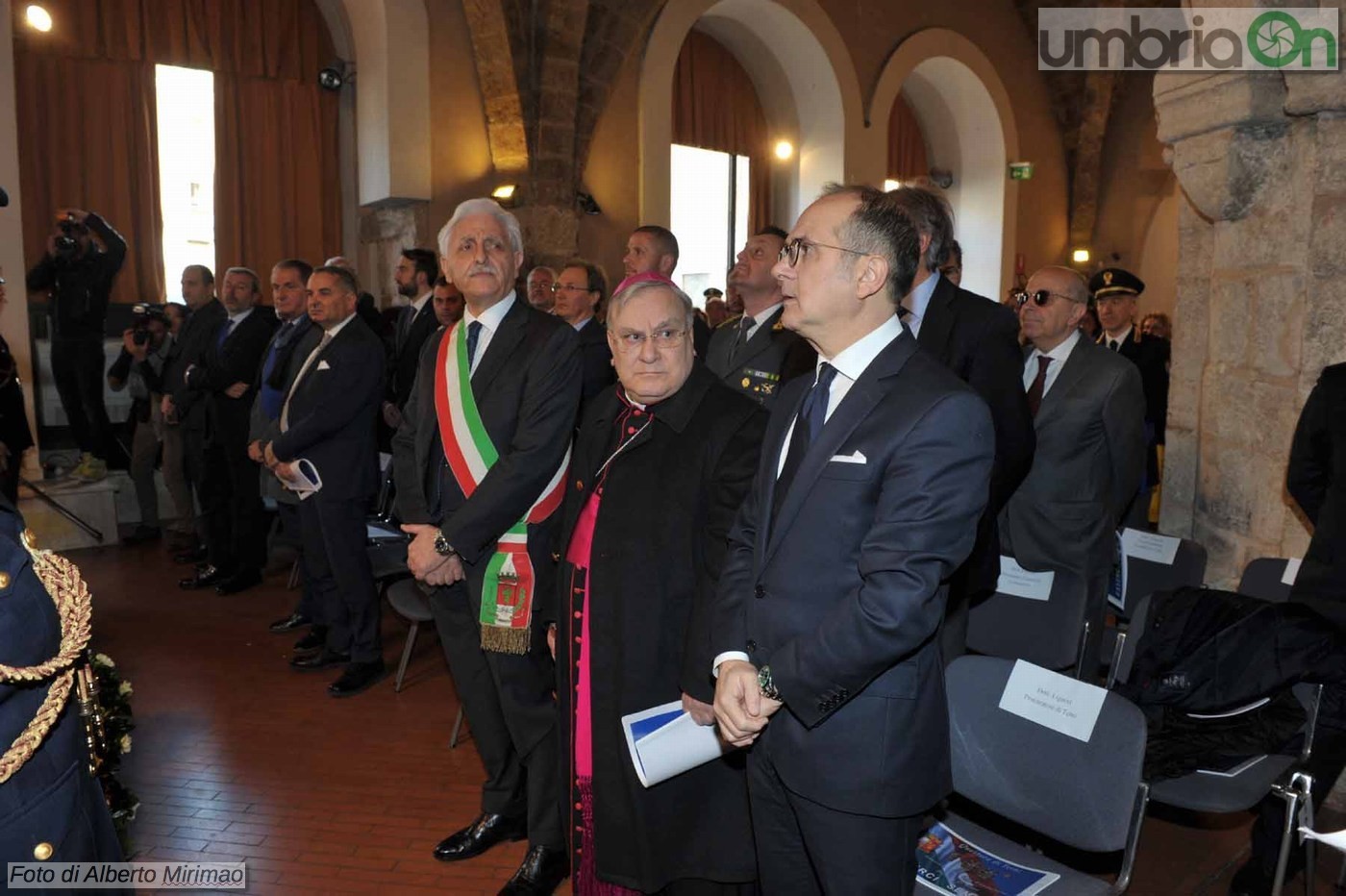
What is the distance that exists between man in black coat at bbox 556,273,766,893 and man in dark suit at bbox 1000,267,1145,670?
4.67 feet

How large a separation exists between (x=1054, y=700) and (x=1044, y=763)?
0.12 metres

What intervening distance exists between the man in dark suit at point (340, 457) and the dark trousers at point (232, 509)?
4.06 ft

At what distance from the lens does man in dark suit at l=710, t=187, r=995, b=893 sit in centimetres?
156

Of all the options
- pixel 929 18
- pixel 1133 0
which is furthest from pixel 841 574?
pixel 1133 0

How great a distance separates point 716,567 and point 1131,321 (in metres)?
4.77

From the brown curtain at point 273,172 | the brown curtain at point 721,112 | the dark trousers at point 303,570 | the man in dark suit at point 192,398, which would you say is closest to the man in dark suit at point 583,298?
the dark trousers at point 303,570

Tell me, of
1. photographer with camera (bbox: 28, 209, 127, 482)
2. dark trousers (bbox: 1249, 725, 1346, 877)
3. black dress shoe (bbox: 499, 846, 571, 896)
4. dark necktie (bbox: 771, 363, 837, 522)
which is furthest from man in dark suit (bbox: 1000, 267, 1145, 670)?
photographer with camera (bbox: 28, 209, 127, 482)

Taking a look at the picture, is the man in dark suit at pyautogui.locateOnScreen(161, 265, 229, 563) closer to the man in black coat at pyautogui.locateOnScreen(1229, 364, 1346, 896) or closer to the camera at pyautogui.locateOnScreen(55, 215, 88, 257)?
the camera at pyautogui.locateOnScreen(55, 215, 88, 257)

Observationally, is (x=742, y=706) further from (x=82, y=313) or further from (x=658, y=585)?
(x=82, y=313)

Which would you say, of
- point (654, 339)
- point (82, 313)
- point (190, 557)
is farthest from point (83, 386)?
point (654, 339)

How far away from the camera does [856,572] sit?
64.3 inches

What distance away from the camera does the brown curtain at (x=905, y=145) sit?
12766 mm

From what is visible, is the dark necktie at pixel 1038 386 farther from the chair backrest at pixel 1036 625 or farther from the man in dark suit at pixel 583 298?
the man in dark suit at pixel 583 298

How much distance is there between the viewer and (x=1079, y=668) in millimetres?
2885
